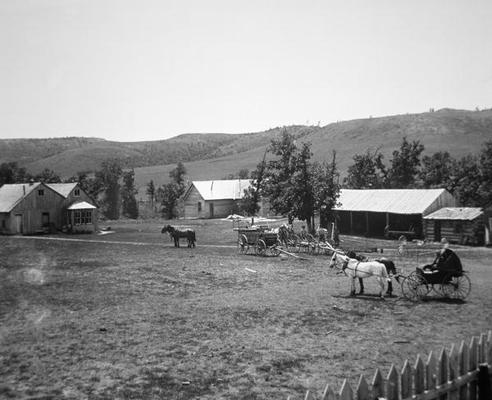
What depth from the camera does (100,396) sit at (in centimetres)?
862

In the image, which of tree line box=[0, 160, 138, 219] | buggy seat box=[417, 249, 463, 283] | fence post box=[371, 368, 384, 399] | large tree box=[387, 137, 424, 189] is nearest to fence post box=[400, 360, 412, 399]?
fence post box=[371, 368, 384, 399]

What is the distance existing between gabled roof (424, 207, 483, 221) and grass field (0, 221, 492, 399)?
547 inches

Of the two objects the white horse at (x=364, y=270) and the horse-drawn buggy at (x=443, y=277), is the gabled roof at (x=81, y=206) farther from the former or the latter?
the horse-drawn buggy at (x=443, y=277)

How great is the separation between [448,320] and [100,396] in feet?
31.4

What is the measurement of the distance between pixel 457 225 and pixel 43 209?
38.8 metres

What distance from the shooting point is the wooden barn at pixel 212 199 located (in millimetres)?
72188

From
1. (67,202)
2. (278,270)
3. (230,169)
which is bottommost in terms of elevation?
(278,270)

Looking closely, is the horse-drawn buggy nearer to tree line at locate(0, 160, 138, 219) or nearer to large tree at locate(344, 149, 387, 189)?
large tree at locate(344, 149, 387, 189)

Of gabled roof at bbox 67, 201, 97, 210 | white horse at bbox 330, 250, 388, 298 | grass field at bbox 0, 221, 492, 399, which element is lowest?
grass field at bbox 0, 221, 492, 399

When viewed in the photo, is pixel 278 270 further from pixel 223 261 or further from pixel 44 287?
pixel 44 287

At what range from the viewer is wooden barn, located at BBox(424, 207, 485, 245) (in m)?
36.7

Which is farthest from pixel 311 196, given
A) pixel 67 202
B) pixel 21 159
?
pixel 21 159

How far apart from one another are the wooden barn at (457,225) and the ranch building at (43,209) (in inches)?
1314

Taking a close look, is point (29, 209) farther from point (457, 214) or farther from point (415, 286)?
point (415, 286)
